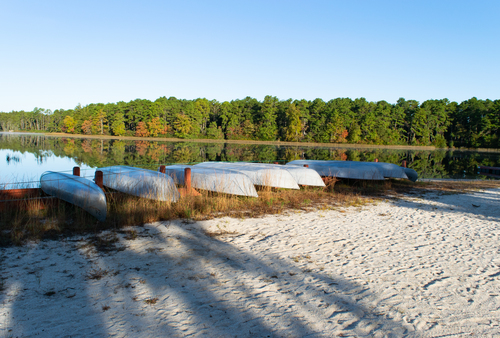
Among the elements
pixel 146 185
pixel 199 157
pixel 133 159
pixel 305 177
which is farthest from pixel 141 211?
pixel 199 157

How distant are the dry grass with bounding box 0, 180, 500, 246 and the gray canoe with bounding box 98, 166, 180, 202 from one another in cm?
15

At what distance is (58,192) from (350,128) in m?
53.8

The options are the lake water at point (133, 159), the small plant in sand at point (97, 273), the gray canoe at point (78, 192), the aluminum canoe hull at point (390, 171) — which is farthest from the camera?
the lake water at point (133, 159)

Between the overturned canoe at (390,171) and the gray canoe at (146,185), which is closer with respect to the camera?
the gray canoe at (146,185)

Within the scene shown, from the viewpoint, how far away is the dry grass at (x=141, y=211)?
4.52 m

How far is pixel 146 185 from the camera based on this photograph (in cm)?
650

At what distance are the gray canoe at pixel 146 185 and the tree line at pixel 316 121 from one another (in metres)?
47.3

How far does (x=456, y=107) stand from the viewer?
Result: 57000mm

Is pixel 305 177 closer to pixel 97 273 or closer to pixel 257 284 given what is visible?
pixel 257 284

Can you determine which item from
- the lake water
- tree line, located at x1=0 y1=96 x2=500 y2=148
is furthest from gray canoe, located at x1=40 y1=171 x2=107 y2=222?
tree line, located at x1=0 y1=96 x2=500 y2=148

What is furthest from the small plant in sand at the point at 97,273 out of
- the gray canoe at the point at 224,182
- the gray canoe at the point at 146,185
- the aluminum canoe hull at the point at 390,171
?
the aluminum canoe hull at the point at 390,171

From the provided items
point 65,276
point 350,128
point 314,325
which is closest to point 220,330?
point 314,325

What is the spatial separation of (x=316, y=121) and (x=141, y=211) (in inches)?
2105

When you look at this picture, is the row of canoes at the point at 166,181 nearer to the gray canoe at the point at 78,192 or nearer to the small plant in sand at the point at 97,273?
the gray canoe at the point at 78,192
